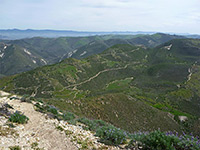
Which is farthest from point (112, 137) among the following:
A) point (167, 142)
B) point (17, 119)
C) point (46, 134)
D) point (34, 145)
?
point (17, 119)

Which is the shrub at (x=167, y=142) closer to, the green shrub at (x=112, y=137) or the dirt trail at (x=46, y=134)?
the green shrub at (x=112, y=137)

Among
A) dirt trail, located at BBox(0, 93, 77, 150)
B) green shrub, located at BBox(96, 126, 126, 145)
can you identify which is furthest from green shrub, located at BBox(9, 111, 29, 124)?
green shrub, located at BBox(96, 126, 126, 145)

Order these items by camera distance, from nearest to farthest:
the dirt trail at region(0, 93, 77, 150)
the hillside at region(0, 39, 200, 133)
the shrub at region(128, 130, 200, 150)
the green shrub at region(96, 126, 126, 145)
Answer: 1. the shrub at region(128, 130, 200, 150)
2. the dirt trail at region(0, 93, 77, 150)
3. the green shrub at region(96, 126, 126, 145)
4. the hillside at region(0, 39, 200, 133)

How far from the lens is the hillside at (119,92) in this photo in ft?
191

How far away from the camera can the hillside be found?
58331 millimetres

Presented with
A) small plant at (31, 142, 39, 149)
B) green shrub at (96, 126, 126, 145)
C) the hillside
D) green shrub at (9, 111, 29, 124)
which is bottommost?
the hillside

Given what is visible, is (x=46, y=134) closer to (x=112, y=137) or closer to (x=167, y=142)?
(x=112, y=137)

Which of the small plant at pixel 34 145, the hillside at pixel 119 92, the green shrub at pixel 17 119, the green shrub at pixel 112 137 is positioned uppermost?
the green shrub at pixel 17 119

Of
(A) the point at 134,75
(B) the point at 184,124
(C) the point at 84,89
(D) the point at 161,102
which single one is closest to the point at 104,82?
(C) the point at 84,89

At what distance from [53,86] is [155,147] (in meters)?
128

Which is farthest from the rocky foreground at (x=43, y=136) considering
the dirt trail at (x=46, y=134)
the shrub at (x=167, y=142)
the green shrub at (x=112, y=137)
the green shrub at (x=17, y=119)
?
the shrub at (x=167, y=142)

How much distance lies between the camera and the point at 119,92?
425 ft

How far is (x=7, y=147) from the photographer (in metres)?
9.17

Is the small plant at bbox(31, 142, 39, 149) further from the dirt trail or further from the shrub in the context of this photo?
the shrub
